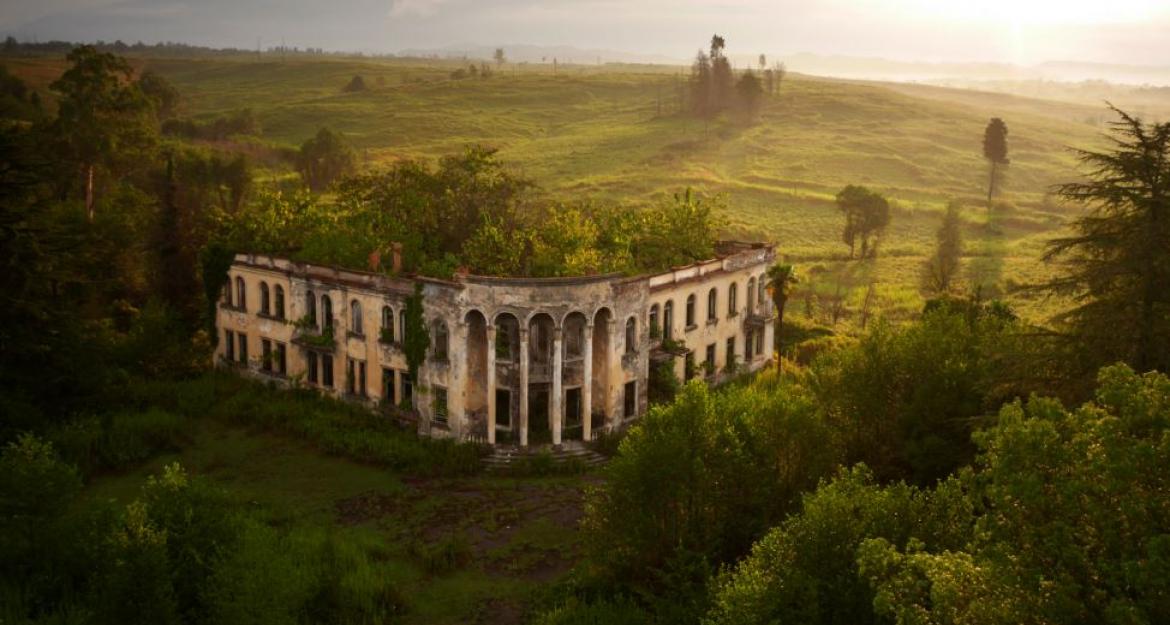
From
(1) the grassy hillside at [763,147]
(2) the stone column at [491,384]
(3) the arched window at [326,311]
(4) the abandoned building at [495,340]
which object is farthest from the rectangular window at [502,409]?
(1) the grassy hillside at [763,147]

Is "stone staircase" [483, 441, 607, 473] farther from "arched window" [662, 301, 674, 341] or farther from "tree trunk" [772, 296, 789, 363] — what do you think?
"tree trunk" [772, 296, 789, 363]

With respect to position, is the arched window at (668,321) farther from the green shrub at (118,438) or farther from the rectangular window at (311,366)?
the green shrub at (118,438)

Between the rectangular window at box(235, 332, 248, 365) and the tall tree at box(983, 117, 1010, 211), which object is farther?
the tall tree at box(983, 117, 1010, 211)

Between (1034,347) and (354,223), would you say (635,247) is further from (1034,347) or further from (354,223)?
(1034,347)

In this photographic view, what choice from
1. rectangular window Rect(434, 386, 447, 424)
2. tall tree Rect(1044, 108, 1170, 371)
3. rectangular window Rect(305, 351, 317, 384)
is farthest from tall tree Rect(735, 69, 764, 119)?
tall tree Rect(1044, 108, 1170, 371)

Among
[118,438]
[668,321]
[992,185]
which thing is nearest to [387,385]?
[118,438]
